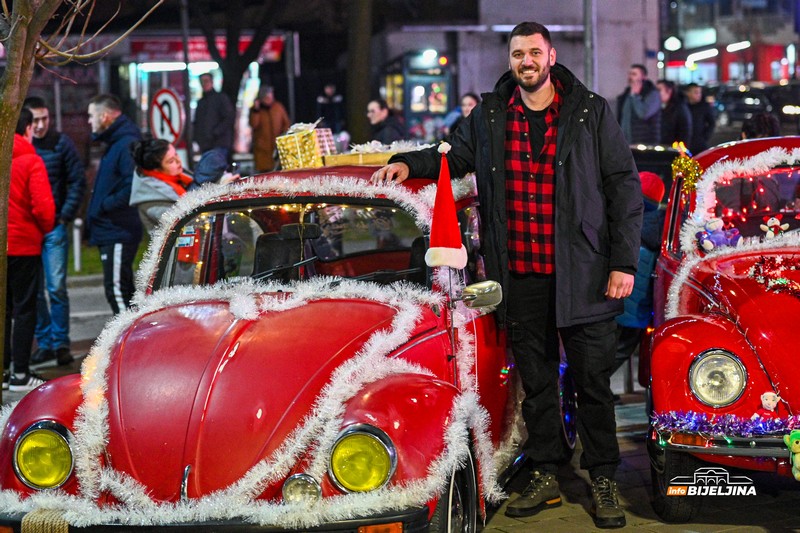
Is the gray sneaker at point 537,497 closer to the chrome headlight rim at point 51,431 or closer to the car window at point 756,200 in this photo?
the car window at point 756,200

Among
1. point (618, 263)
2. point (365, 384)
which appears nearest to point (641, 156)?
point (618, 263)

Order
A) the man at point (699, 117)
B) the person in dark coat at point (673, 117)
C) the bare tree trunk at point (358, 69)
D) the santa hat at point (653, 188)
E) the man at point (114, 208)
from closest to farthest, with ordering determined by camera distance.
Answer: the santa hat at point (653, 188), the man at point (114, 208), the person in dark coat at point (673, 117), the man at point (699, 117), the bare tree trunk at point (358, 69)

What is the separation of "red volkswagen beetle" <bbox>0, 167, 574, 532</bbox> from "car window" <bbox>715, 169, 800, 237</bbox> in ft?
6.44

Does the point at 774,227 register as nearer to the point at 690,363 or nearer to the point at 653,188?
the point at 653,188

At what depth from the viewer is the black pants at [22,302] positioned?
937 centimetres

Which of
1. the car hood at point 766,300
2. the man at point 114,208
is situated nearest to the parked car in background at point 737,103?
the man at point 114,208

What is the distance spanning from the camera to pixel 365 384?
15.6 feet

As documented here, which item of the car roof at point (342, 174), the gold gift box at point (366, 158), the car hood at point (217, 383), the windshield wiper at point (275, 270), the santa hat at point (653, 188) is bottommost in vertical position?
the car hood at point (217, 383)

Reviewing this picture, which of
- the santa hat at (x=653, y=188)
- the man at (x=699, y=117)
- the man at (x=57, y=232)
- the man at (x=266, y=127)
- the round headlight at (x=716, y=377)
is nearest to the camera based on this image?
the round headlight at (x=716, y=377)

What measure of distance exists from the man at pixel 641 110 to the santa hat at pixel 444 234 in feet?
38.1

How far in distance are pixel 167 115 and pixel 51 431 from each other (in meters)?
11.7

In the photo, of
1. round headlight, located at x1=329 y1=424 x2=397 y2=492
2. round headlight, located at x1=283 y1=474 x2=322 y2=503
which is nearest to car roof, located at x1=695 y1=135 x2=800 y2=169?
round headlight, located at x1=329 y1=424 x2=397 y2=492

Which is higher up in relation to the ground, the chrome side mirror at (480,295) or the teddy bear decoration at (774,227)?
the teddy bear decoration at (774,227)

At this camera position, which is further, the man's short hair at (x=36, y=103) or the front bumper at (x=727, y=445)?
the man's short hair at (x=36, y=103)
